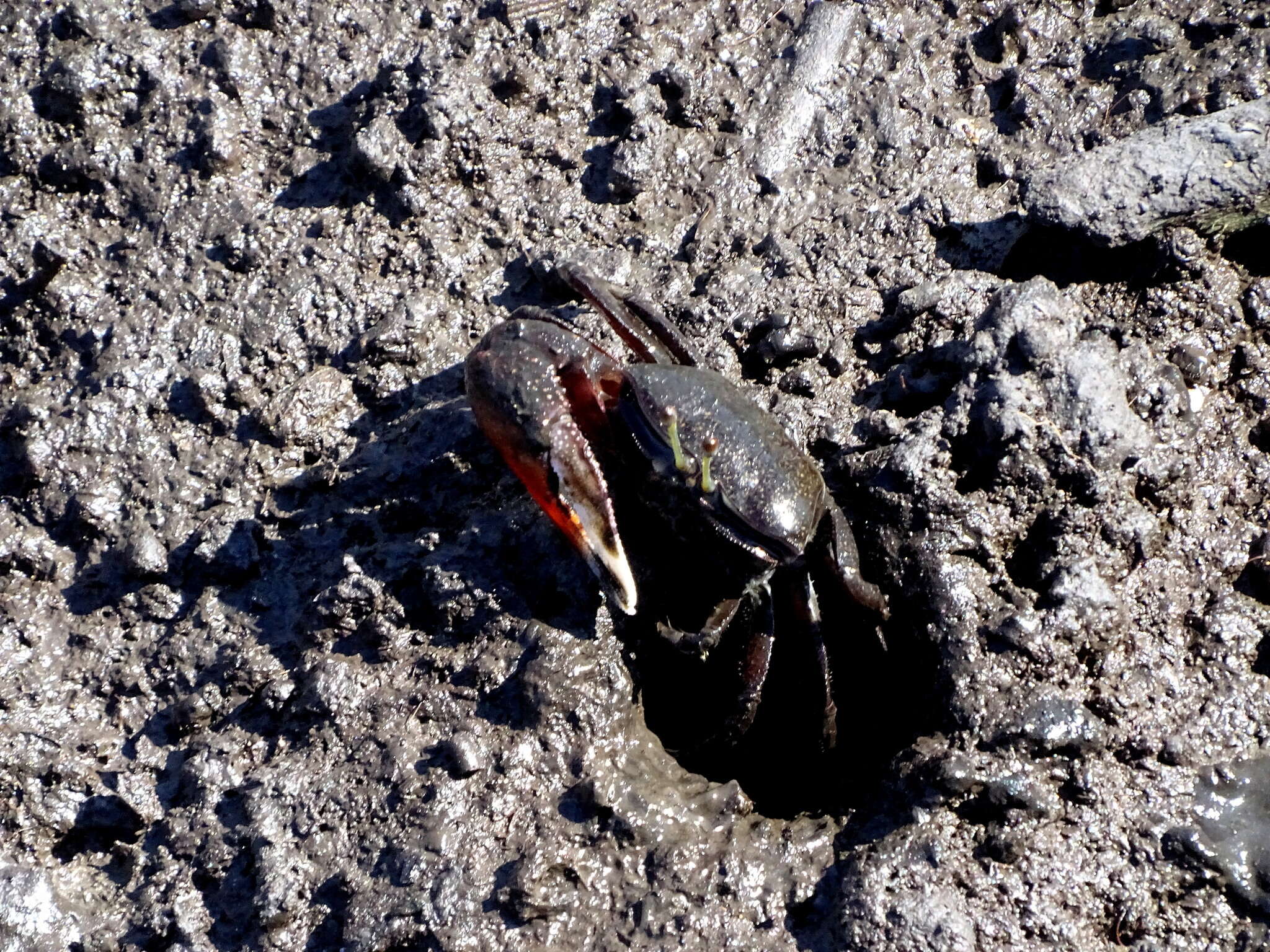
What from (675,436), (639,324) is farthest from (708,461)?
(639,324)

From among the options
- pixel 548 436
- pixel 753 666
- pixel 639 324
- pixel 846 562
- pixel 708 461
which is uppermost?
pixel 639 324

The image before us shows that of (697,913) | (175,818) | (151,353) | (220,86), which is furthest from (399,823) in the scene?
(220,86)

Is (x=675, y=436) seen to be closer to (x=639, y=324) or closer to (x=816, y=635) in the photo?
(x=639, y=324)

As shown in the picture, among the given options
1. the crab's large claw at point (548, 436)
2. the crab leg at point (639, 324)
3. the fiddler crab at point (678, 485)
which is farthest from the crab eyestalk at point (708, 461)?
the crab leg at point (639, 324)

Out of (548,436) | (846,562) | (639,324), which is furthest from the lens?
(639,324)

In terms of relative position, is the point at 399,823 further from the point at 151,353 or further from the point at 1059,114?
the point at 1059,114

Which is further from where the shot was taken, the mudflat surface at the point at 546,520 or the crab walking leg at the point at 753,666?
the crab walking leg at the point at 753,666

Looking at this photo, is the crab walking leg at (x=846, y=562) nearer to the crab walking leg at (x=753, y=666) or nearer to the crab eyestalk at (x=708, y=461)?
the crab walking leg at (x=753, y=666)

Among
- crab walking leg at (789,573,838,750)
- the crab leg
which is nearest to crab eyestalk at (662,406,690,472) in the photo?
the crab leg
